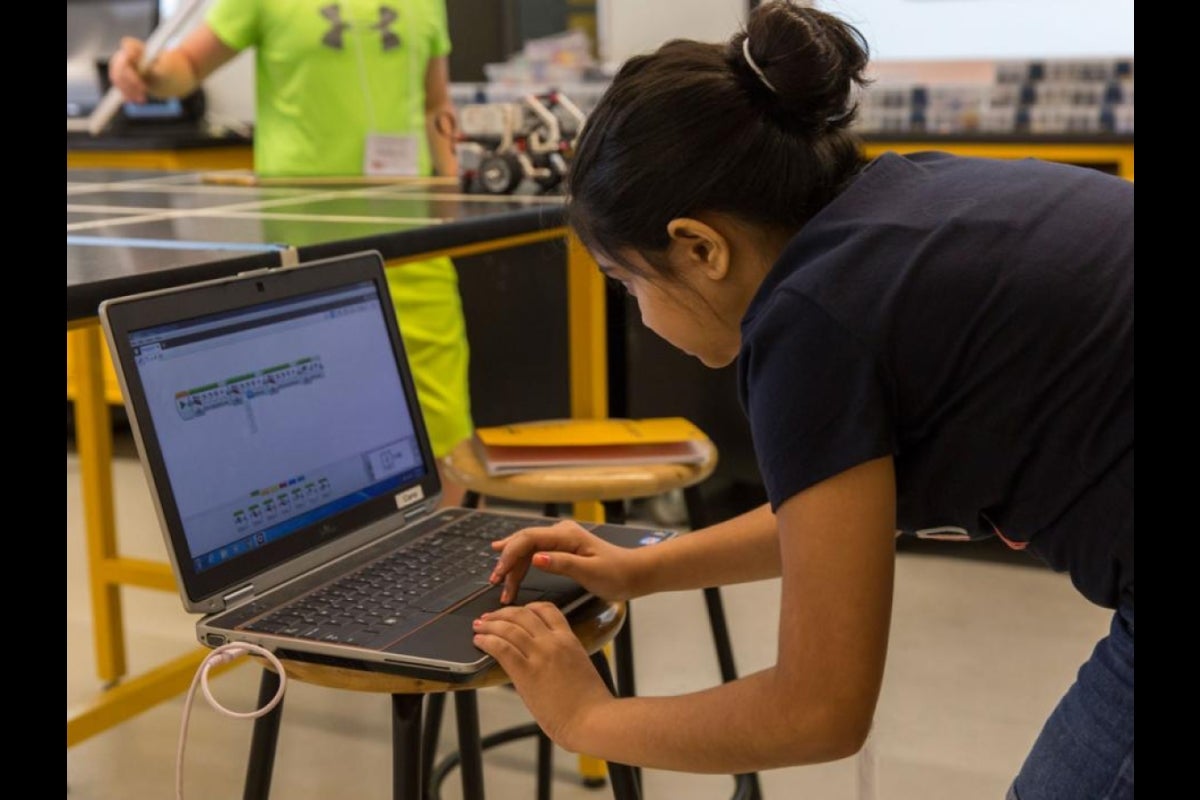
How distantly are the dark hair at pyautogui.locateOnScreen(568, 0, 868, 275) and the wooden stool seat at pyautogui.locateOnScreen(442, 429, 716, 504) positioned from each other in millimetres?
880

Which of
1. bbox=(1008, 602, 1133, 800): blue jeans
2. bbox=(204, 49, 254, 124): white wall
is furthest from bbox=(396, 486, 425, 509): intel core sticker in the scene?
bbox=(204, 49, 254, 124): white wall

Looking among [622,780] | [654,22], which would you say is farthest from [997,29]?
[622,780]

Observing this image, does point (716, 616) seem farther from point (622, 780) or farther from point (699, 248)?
point (699, 248)

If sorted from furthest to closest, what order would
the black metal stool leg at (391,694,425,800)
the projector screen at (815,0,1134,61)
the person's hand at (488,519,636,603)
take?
the projector screen at (815,0,1134,61) < the person's hand at (488,519,636,603) < the black metal stool leg at (391,694,425,800)

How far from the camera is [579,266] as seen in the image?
245cm

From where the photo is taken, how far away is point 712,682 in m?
2.80

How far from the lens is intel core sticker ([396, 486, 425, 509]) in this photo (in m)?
1.57

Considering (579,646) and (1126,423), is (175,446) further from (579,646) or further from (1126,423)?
(1126,423)

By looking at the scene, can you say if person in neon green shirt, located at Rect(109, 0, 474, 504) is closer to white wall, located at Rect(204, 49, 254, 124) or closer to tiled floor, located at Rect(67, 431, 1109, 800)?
tiled floor, located at Rect(67, 431, 1109, 800)

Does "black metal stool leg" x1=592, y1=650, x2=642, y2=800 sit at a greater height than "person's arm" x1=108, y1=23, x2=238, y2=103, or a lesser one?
lesser

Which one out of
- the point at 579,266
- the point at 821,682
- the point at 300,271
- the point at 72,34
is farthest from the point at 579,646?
the point at 72,34

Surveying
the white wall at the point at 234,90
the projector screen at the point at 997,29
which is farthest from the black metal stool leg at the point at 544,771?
the white wall at the point at 234,90
